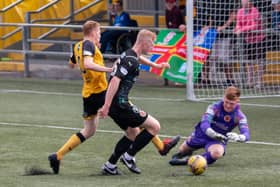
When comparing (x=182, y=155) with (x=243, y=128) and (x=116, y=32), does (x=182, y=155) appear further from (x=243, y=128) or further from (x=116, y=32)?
(x=116, y=32)

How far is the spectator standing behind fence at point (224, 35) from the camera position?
55.0 ft

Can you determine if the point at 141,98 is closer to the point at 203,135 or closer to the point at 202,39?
the point at 202,39

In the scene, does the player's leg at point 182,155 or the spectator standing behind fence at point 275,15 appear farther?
the spectator standing behind fence at point 275,15

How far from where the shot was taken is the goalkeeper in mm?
9391

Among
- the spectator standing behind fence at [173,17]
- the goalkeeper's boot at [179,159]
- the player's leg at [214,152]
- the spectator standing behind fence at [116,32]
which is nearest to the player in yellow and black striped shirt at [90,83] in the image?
the goalkeeper's boot at [179,159]

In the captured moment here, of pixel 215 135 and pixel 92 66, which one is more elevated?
pixel 92 66

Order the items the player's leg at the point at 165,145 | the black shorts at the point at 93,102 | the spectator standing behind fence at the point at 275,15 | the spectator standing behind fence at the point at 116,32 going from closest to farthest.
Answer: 1. the black shorts at the point at 93,102
2. the player's leg at the point at 165,145
3. the spectator standing behind fence at the point at 275,15
4. the spectator standing behind fence at the point at 116,32

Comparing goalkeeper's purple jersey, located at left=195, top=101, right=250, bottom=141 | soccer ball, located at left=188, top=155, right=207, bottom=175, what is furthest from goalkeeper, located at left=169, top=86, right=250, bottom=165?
soccer ball, located at left=188, top=155, right=207, bottom=175

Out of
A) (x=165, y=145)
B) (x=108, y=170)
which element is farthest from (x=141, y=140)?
(x=165, y=145)

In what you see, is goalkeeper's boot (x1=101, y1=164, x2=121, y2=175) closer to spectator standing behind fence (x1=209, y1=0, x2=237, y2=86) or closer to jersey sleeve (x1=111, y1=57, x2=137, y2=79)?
jersey sleeve (x1=111, y1=57, x2=137, y2=79)

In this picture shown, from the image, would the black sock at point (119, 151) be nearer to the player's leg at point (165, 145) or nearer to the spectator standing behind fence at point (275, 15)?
the player's leg at point (165, 145)

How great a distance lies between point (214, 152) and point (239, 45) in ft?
25.2

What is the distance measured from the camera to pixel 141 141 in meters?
9.23

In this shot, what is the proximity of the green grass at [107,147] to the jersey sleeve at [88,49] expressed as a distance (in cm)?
122
